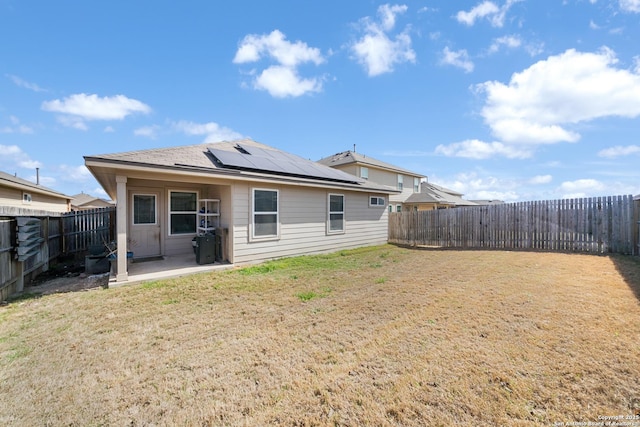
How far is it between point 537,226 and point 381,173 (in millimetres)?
12507

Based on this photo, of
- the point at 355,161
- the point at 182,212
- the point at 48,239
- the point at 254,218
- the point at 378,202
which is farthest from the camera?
the point at 355,161

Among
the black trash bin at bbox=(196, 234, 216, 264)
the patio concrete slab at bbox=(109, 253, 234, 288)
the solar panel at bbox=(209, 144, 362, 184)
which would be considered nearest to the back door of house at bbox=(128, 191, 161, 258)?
the patio concrete slab at bbox=(109, 253, 234, 288)

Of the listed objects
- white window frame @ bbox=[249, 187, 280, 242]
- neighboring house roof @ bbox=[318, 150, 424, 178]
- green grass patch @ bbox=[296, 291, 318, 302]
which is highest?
neighboring house roof @ bbox=[318, 150, 424, 178]

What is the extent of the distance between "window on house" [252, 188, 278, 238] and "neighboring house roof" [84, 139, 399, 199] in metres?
0.52

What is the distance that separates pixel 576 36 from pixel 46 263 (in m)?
16.4

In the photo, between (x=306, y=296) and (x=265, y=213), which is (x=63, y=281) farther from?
(x=306, y=296)

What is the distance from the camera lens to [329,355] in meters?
2.80

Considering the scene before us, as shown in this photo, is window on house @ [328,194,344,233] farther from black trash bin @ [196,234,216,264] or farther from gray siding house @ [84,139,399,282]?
black trash bin @ [196,234,216,264]

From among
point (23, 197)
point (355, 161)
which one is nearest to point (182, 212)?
point (355, 161)

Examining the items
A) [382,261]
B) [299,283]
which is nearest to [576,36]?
[382,261]

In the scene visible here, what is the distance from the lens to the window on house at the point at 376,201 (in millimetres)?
11633

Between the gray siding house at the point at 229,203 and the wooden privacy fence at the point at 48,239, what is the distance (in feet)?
5.67

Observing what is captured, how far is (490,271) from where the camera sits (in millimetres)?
6297

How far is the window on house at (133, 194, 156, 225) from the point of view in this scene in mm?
8258
